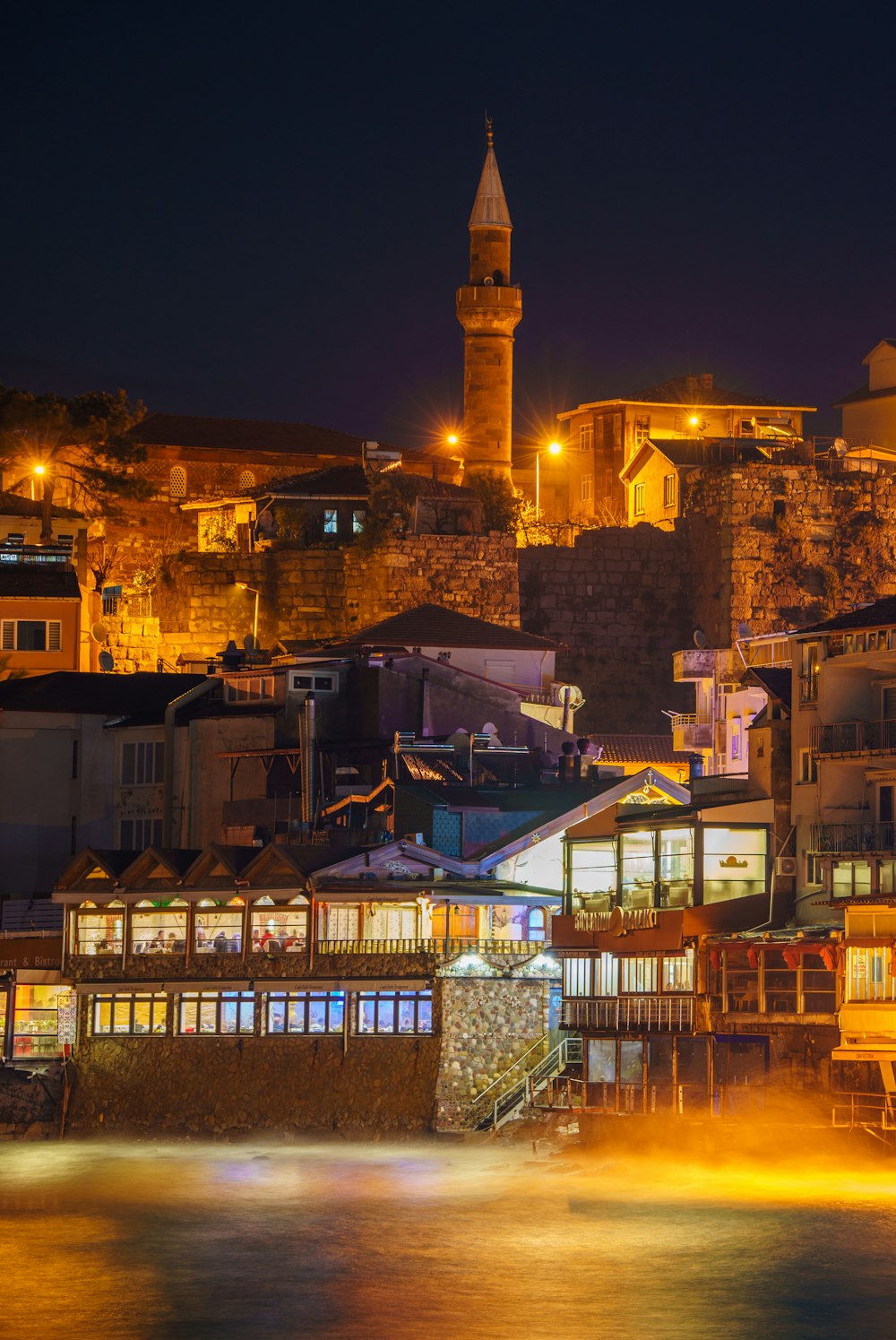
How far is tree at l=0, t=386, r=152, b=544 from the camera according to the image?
3110 inches

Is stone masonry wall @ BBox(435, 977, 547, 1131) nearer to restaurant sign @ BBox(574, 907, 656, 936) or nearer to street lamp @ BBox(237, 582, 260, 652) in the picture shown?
restaurant sign @ BBox(574, 907, 656, 936)

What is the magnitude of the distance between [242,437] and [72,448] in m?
12.5

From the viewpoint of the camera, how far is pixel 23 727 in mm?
65562

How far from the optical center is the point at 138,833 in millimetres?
64375

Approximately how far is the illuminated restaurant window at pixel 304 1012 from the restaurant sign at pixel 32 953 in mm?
5695

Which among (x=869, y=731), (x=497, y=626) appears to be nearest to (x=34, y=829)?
(x=497, y=626)

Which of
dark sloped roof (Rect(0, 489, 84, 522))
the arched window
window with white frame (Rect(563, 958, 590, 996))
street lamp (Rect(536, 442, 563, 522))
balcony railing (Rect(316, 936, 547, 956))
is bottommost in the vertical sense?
window with white frame (Rect(563, 958, 590, 996))

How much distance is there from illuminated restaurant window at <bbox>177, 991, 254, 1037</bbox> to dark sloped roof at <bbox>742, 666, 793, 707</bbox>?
12.6 metres

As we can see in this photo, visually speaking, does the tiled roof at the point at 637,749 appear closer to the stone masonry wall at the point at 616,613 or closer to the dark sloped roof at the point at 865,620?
the stone masonry wall at the point at 616,613

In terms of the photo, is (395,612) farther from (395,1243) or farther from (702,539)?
(395,1243)

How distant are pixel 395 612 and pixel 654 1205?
34357mm

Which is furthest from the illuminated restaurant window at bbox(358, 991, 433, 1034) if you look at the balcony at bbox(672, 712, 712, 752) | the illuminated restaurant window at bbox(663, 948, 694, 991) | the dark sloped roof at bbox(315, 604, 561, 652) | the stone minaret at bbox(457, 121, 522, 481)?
the stone minaret at bbox(457, 121, 522, 481)

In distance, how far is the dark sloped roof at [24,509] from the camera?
260 feet

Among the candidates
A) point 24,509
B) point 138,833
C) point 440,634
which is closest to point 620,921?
point 138,833
